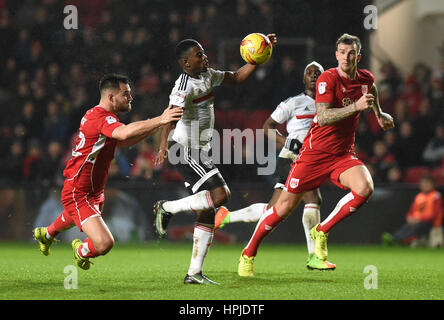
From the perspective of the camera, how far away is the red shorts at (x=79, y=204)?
6.66 meters

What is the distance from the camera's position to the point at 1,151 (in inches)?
526

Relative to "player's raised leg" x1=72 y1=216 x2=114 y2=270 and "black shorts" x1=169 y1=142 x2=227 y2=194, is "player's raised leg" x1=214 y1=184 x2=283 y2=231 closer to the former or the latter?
"black shorts" x1=169 y1=142 x2=227 y2=194

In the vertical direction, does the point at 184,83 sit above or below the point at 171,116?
above

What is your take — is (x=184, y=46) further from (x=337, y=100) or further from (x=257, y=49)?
(x=337, y=100)

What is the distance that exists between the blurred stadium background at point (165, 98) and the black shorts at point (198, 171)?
4937mm

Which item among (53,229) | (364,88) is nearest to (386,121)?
(364,88)

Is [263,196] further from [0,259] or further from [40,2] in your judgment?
[40,2]

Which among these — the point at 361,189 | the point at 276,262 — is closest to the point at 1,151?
the point at 276,262

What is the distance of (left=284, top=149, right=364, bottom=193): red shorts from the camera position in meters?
7.03

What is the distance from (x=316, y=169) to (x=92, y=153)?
1.99 meters

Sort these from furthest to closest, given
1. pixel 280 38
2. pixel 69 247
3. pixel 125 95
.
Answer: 1. pixel 280 38
2. pixel 69 247
3. pixel 125 95

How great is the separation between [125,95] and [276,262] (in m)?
3.28

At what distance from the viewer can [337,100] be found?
697 centimetres

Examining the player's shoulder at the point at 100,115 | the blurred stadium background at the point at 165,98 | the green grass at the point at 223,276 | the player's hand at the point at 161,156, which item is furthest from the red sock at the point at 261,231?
the blurred stadium background at the point at 165,98
